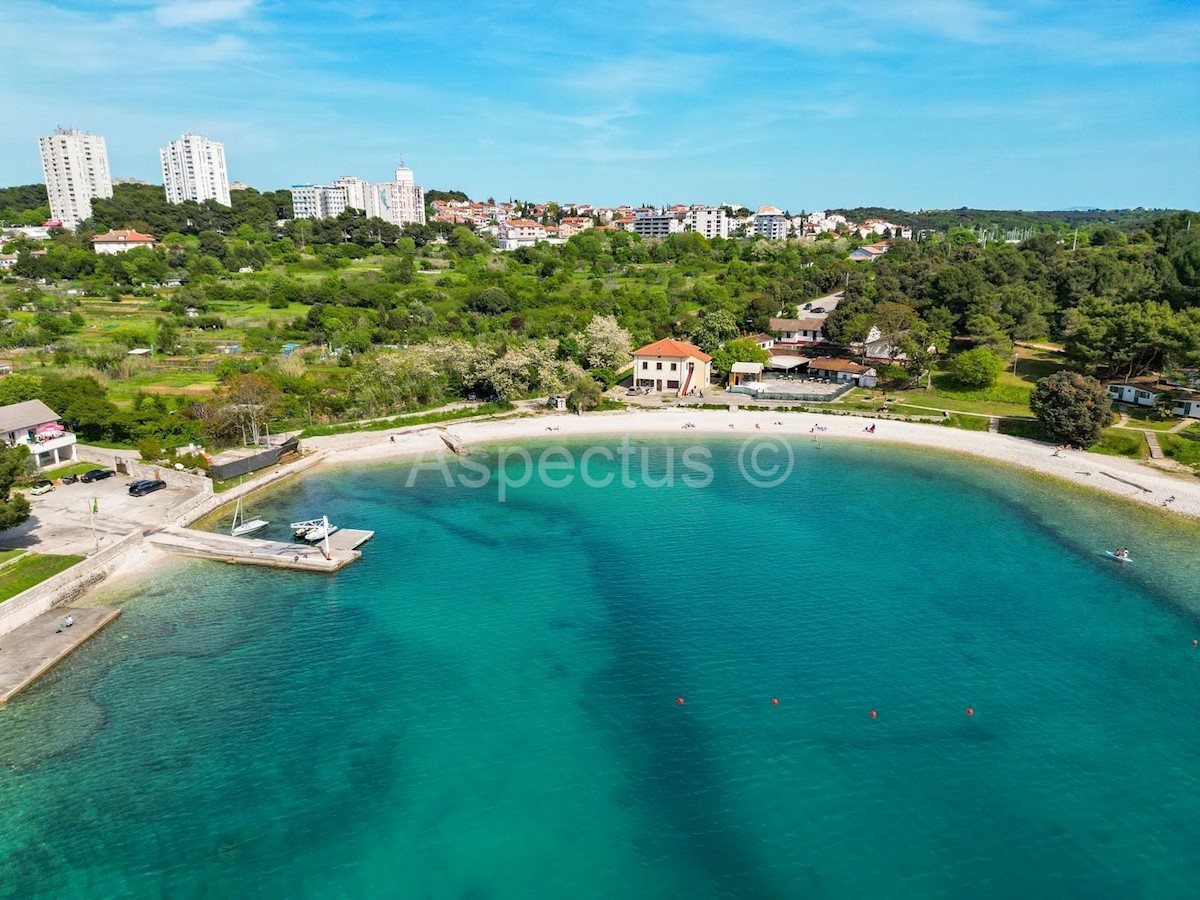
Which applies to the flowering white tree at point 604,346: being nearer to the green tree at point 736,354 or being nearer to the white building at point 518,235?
the green tree at point 736,354

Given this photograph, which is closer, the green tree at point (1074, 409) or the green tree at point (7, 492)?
the green tree at point (7, 492)

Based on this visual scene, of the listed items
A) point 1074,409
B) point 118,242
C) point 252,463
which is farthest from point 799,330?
point 118,242

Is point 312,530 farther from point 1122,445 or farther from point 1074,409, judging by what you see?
point 1122,445

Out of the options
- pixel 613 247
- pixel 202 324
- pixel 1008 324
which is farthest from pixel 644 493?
pixel 613 247

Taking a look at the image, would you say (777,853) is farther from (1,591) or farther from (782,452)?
(782,452)

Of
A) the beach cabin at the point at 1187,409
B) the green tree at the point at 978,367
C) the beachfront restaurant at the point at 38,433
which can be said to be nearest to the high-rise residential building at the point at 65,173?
the beachfront restaurant at the point at 38,433

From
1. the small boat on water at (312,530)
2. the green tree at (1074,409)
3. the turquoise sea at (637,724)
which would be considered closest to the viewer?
the turquoise sea at (637,724)

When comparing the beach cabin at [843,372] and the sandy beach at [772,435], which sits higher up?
the beach cabin at [843,372]
